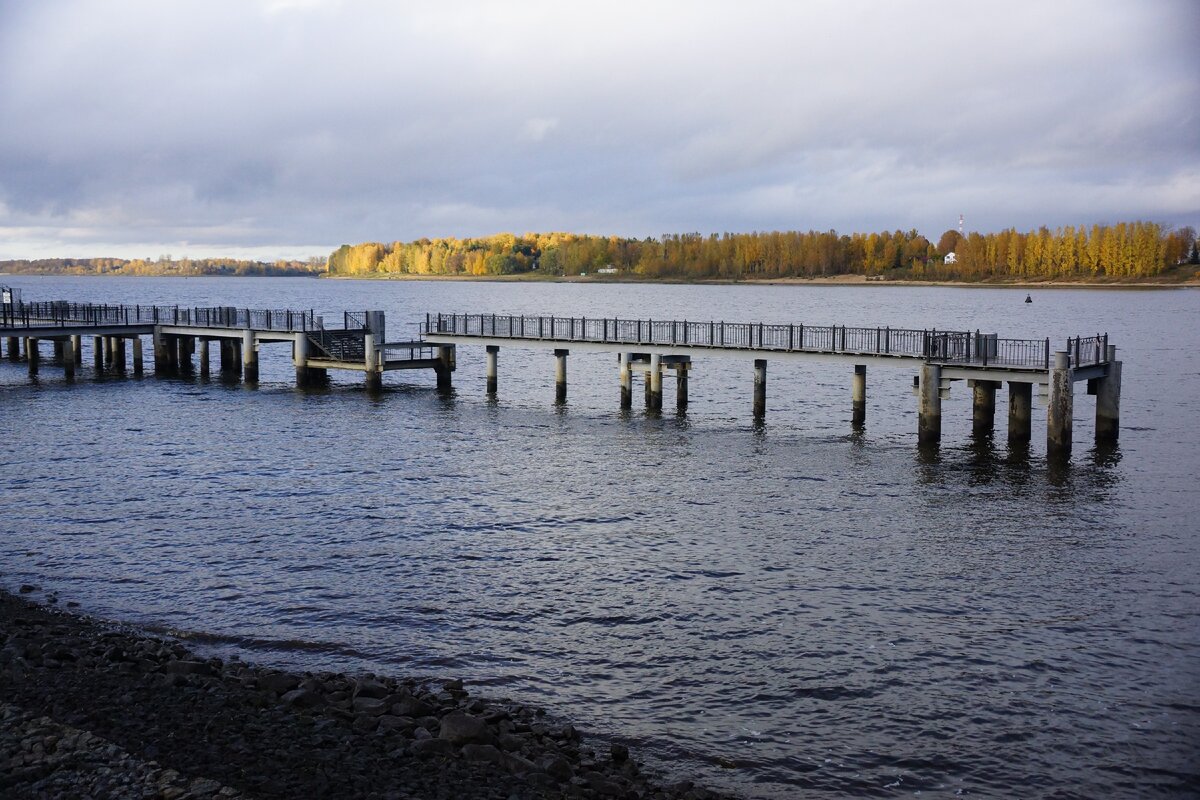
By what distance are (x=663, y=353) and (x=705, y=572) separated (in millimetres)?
26082

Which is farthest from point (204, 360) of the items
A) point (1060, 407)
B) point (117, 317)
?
point (1060, 407)

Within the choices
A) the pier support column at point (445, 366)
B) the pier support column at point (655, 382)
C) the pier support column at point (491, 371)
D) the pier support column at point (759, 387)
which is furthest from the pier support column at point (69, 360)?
the pier support column at point (759, 387)

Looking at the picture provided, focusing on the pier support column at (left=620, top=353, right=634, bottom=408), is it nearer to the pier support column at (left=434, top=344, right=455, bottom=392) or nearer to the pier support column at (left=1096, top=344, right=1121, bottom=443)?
the pier support column at (left=434, top=344, right=455, bottom=392)

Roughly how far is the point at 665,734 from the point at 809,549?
37.5 feet

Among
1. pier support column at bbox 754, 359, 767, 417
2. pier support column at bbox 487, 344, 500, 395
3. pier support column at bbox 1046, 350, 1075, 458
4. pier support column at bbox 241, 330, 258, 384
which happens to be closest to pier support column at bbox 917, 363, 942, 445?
pier support column at bbox 1046, 350, 1075, 458

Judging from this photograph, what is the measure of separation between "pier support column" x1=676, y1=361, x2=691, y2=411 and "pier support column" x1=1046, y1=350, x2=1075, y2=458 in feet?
54.5

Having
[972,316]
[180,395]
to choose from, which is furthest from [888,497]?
[972,316]

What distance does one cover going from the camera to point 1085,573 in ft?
83.0

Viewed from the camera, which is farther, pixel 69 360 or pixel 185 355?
pixel 185 355

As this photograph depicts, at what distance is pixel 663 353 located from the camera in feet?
166

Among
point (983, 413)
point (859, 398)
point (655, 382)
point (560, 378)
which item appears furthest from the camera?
point (560, 378)

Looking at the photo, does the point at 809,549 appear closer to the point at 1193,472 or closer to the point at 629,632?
the point at 629,632

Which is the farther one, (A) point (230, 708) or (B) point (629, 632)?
(B) point (629, 632)

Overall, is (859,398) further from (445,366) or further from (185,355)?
(185,355)
